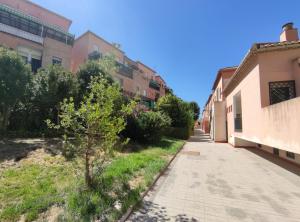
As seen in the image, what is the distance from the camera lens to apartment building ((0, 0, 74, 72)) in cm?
1756

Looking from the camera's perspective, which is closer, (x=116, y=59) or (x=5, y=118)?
(x=5, y=118)

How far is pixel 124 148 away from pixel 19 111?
7927 mm

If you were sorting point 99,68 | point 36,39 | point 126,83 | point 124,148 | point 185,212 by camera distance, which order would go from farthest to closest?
point 126,83 → point 36,39 → point 99,68 → point 124,148 → point 185,212

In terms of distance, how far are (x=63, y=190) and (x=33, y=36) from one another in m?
19.2

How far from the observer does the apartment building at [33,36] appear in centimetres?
1756

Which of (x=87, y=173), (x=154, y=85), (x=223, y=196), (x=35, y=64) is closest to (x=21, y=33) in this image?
(x=35, y=64)

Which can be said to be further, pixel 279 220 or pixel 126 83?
pixel 126 83

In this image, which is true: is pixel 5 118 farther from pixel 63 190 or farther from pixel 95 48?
pixel 95 48

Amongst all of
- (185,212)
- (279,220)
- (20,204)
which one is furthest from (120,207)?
(279,220)

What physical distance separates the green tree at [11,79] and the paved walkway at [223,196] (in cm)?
983

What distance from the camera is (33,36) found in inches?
752

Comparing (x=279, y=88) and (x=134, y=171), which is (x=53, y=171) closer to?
(x=134, y=171)

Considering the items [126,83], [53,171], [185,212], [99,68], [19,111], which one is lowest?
[185,212]

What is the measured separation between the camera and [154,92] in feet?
147
